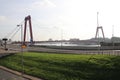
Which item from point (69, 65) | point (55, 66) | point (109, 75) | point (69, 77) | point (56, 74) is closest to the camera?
point (109, 75)

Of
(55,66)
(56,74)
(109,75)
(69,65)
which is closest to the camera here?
(109,75)

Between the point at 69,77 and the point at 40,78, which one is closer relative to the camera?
the point at 69,77

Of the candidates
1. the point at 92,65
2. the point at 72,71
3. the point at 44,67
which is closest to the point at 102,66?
the point at 92,65

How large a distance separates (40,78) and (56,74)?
165 centimetres

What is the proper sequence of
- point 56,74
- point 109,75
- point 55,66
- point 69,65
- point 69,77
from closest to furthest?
point 109,75 < point 69,77 < point 56,74 < point 69,65 < point 55,66

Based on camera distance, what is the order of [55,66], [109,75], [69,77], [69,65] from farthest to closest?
[55,66]
[69,65]
[69,77]
[109,75]

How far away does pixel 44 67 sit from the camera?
2859cm

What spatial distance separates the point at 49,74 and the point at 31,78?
1838mm

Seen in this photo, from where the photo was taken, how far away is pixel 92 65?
23.2 m

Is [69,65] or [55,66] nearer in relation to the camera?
[69,65]

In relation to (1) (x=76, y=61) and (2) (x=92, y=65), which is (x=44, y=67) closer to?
(1) (x=76, y=61)

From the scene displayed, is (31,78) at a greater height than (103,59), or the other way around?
(103,59)

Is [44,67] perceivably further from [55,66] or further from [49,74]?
[49,74]

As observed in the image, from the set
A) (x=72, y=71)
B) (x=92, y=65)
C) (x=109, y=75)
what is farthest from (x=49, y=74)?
(x=109, y=75)
